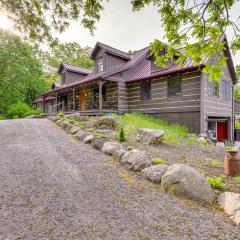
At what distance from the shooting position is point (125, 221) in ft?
9.80

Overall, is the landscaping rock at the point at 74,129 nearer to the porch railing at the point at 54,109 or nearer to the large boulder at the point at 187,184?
the large boulder at the point at 187,184

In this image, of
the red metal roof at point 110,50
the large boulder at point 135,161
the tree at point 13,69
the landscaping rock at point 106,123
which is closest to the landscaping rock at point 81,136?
the landscaping rock at point 106,123

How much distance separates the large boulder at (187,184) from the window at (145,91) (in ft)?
37.5

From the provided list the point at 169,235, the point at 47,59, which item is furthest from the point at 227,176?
the point at 47,59

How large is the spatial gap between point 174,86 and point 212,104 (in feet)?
9.53

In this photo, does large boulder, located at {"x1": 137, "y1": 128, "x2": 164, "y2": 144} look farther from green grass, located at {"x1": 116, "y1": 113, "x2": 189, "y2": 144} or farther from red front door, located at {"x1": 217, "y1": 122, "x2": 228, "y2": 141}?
red front door, located at {"x1": 217, "y1": 122, "x2": 228, "y2": 141}

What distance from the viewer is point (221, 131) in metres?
17.1

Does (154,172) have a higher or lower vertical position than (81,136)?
lower

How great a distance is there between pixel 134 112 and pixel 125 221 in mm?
12886

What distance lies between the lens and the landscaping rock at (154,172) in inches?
182

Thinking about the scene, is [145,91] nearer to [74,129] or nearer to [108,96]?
[108,96]

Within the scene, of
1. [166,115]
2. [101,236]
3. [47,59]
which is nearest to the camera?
[101,236]

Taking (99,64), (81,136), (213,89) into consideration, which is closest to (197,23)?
(81,136)

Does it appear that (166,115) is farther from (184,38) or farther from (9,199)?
(9,199)
